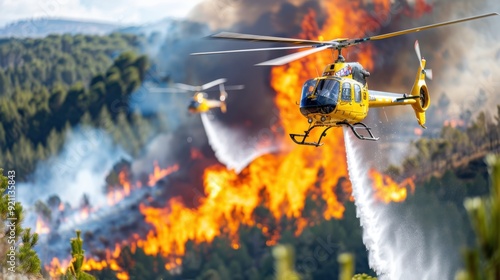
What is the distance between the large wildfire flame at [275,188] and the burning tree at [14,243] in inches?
1264

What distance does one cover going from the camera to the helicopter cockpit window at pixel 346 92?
1156 inches

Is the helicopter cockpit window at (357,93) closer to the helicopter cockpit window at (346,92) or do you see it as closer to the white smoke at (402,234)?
the helicopter cockpit window at (346,92)

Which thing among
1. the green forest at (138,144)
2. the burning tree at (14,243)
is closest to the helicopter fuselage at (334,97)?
the burning tree at (14,243)

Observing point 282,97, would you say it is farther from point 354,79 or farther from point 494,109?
point 354,79

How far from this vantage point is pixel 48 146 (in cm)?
6444

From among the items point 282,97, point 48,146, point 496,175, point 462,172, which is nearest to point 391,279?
point 462,172

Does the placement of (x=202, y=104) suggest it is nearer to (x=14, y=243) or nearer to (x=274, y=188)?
(x=274, y=188)

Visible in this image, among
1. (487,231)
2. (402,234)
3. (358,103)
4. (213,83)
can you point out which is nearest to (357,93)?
(358,103)

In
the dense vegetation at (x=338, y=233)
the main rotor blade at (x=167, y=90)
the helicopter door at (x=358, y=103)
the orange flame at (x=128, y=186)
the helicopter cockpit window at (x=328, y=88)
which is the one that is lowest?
the dense vegetation at (x=338, y=233)

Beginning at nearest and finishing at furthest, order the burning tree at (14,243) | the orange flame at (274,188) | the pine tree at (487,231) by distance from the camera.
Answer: the pine tree at (487,231) → the burning tree at (14,243) → the orange flame at (274,188)

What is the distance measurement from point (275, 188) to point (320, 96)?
30598 mm

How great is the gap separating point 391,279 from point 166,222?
16240 mm

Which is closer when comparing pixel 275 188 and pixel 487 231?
pixel 487 231

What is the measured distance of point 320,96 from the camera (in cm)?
2889
